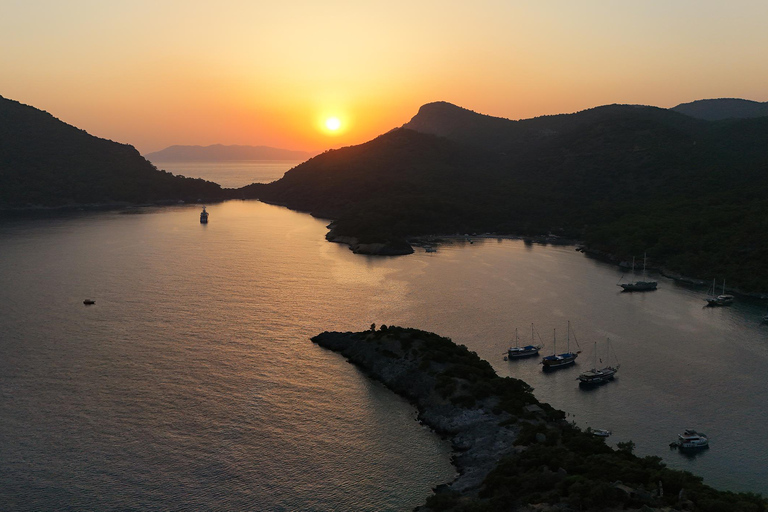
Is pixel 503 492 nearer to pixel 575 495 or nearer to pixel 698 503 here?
pixel 575 495

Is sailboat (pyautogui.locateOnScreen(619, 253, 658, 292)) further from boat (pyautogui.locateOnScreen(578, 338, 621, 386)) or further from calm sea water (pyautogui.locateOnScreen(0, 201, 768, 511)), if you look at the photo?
boat (pyautogui.locateOnScreen(578, 338, 621, 386))

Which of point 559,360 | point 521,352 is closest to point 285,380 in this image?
point 521,352

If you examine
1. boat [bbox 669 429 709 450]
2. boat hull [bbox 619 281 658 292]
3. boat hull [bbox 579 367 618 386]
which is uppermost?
boat hull [bbox 619 281 658 292]

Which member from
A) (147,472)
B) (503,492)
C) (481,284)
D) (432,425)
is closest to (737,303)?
(481,284)

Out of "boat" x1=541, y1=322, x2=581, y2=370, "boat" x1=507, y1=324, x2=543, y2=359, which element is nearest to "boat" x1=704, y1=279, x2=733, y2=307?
"boat" x1=541, y1=322, x2=581, y2=370

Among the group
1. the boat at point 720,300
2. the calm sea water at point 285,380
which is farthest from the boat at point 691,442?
the boat at point 720,300

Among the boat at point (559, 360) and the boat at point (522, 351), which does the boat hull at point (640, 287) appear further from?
the boat at point (522, 351)
